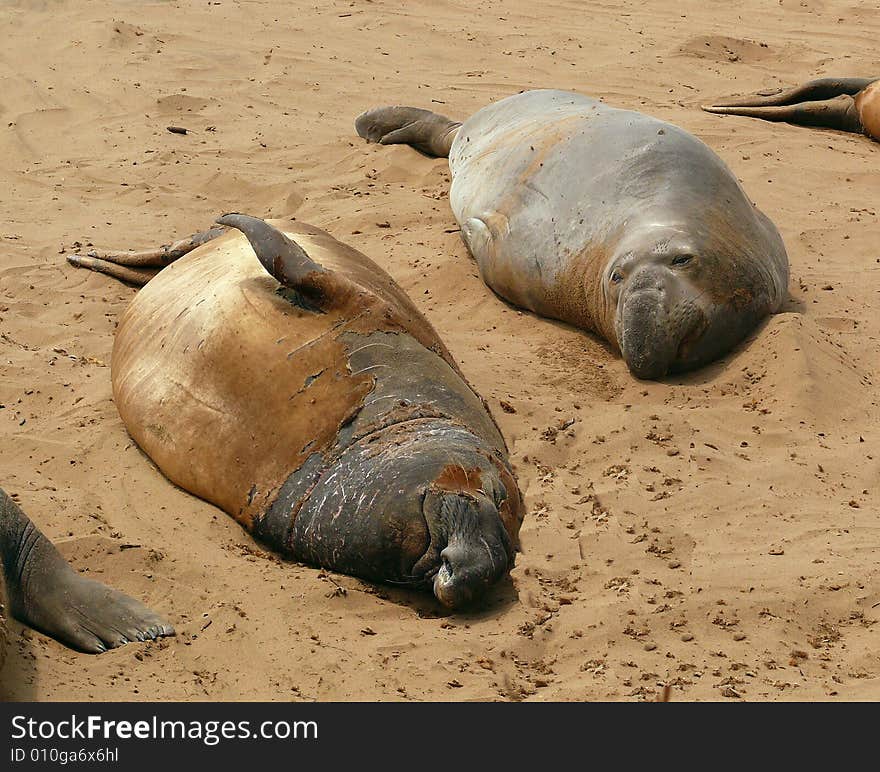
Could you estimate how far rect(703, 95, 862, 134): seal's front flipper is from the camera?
9.22 m

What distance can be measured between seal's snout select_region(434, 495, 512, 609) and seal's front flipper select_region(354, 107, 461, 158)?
466 cm

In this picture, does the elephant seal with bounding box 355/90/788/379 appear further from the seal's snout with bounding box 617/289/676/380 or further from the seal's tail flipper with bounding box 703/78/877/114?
Answer: the seal's tail flipper with bounding box 703/78/877/114

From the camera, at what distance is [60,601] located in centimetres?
377

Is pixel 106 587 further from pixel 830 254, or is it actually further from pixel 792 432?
pixel 830 254

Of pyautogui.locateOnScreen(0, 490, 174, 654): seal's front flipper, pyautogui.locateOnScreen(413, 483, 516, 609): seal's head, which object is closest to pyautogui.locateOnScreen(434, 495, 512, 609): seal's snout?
pyautogui.locateOnScreen(413, 483, 516, 609): seal's head

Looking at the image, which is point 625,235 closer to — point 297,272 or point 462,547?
point 297,272

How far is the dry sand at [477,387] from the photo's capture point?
11.9 ft

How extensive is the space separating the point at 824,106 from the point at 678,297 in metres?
4.27

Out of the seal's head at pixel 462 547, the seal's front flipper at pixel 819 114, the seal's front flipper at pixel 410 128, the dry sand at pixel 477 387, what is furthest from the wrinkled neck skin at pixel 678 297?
the seal's front flipper at pixel 819 114

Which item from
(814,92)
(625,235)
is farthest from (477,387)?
(814,92)

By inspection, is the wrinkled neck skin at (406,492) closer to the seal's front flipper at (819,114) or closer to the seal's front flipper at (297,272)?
the seal's front flipper at (297,272)

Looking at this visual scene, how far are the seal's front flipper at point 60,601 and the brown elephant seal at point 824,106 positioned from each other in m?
6.65
